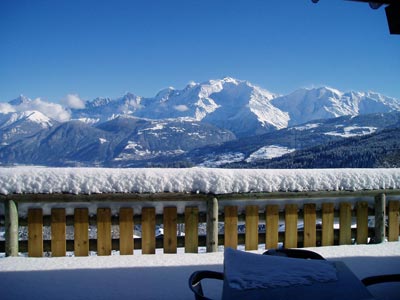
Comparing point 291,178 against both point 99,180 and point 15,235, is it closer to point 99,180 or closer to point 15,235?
point 99,180

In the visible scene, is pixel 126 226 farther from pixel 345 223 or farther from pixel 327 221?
pixel 345 223

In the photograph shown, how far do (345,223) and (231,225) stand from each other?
1556mm

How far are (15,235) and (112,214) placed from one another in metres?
1.11

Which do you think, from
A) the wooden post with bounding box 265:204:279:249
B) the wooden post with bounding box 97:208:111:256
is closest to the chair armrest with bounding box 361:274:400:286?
the wooden post with bounding box 265:204:279:249

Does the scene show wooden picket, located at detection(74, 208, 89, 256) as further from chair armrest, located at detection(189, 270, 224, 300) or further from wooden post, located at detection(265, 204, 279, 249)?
chair armrest, located at detection(189, 270, 224, 300)

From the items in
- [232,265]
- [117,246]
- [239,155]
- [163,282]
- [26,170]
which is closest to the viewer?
[232,265]

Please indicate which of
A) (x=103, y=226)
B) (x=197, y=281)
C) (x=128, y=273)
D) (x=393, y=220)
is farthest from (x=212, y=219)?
(x=393, y=220)

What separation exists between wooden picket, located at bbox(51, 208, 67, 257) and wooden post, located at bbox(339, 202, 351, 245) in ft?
11.5

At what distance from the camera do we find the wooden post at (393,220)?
200 inches

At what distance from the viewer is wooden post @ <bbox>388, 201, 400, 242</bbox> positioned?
5070mm

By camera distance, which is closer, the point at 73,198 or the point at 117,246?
the point at 73,198

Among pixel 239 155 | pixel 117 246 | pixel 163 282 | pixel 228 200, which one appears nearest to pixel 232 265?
pixel 163 282

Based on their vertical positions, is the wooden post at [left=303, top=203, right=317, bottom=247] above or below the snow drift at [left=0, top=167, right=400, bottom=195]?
below

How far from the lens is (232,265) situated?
6.85 feet
